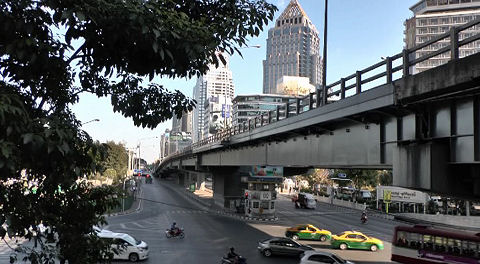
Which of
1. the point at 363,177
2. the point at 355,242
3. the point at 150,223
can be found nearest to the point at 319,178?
the point at 363,177

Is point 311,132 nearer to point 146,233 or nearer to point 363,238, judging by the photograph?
point 363,238

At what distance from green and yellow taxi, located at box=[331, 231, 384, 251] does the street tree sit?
26.3 meters

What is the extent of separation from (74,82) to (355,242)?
27.7 m

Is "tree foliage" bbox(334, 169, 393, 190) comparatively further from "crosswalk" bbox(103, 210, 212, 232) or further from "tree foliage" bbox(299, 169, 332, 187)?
"crosswalk" bbox(103, 210, 212, 232)

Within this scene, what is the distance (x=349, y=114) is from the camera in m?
15.6

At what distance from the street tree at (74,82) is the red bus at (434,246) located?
1905cm

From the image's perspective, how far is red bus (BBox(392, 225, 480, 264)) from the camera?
19750 millimetres

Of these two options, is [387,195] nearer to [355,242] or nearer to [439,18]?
[355,242]

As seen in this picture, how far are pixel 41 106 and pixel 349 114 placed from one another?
41.1 ft

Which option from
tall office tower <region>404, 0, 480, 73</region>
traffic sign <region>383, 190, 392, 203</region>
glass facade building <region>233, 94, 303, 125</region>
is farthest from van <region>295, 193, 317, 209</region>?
tall office tower <region>404, 0, 480, 73</region>

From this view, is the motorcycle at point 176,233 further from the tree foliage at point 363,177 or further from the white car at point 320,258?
the tree foliage at point 363,177

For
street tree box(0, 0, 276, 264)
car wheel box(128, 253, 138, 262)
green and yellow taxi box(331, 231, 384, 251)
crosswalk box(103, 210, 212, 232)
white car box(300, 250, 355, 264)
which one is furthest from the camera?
crosswalk box(103, 210, 212, 232)

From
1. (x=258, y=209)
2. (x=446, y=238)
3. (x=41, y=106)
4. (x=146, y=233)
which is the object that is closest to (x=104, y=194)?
(x=41, y=106)

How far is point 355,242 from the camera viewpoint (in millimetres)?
29625
